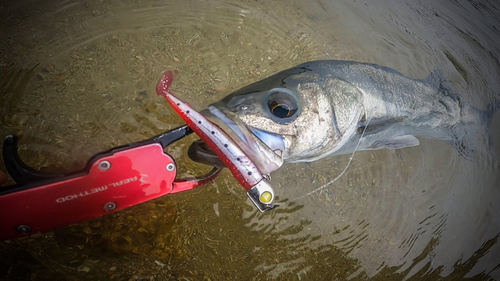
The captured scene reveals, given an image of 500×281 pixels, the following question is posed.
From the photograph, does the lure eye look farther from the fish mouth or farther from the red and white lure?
the red and white lure

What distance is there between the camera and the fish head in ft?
5.61

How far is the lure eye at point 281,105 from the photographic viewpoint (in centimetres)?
186

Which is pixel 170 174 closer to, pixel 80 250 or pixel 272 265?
pixel 80 250

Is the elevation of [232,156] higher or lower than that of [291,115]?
lower

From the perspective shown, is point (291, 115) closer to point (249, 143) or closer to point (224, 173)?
point (249, 143)

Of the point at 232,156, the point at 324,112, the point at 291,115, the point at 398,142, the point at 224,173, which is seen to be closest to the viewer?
the point at 232,156

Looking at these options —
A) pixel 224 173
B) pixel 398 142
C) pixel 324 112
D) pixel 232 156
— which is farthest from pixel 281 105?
pixel 398 142

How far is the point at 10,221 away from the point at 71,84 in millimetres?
1433

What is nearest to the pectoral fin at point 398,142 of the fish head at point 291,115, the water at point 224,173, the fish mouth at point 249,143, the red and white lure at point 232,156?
the fish head at point 291,115

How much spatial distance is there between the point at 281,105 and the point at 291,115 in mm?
77

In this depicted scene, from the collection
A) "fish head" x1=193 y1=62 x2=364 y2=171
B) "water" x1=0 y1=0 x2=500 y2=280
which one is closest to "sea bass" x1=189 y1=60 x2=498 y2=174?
"fish head" x1=193 y1=62 x2=364 y2=171

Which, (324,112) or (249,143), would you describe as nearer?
(249,143)

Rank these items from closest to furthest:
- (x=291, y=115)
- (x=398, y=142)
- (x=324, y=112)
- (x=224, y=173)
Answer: (x=291, y=115) < (x=324, y=112) < (x=398, y=142) < (x=224, y=173)

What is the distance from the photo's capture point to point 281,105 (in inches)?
73.7
